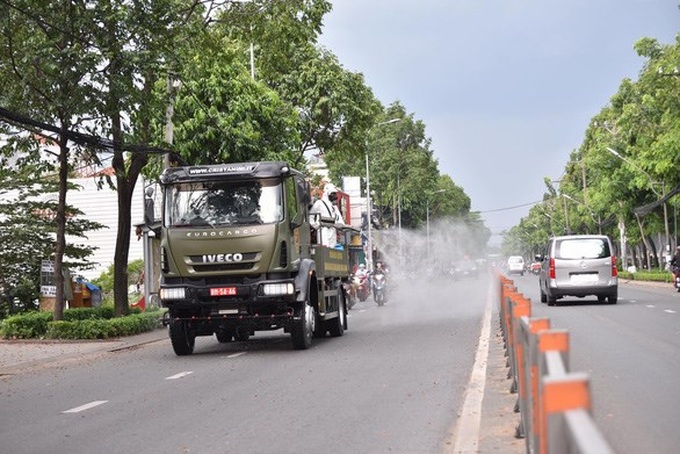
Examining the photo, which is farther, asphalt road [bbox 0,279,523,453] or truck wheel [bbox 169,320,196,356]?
truck wheel [bbox 169,320,196,356]

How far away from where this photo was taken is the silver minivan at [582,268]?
91.2ft

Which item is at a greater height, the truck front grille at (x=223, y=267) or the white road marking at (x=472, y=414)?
the truck front grille at (x=223, y=267)

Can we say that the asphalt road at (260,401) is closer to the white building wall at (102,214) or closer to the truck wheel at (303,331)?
the truck wheel at (303,331)

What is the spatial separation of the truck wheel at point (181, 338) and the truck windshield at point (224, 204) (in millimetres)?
1684

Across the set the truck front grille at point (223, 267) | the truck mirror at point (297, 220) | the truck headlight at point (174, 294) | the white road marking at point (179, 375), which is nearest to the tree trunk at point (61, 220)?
the truck headlight at point (174, 294)

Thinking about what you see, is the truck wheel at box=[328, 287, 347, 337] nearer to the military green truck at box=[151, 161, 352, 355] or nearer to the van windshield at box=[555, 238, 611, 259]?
the military green truck at box=[151, 161, 352, 355]

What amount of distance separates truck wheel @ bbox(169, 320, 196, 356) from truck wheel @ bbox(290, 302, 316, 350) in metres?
1.80

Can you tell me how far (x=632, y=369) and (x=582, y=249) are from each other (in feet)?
52.5

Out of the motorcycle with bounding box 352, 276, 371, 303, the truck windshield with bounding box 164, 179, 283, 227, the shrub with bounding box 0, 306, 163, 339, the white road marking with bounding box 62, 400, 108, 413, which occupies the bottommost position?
the white road marking with bounding box 62, 400, 108, 413

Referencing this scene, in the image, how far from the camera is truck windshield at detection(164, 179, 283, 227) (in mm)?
16750

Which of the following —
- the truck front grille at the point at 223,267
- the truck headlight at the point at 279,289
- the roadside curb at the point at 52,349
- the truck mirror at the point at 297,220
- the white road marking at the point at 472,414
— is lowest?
the white road marking at the point at 472,414

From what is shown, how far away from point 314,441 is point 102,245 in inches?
1928

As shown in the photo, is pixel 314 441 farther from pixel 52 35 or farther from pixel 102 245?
pixel 102 245

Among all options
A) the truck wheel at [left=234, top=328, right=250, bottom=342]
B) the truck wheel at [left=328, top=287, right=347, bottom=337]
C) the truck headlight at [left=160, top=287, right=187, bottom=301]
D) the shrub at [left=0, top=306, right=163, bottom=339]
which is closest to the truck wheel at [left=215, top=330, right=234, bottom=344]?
the truck wheel at [left=234, top=328, right=250, bottom=342]
